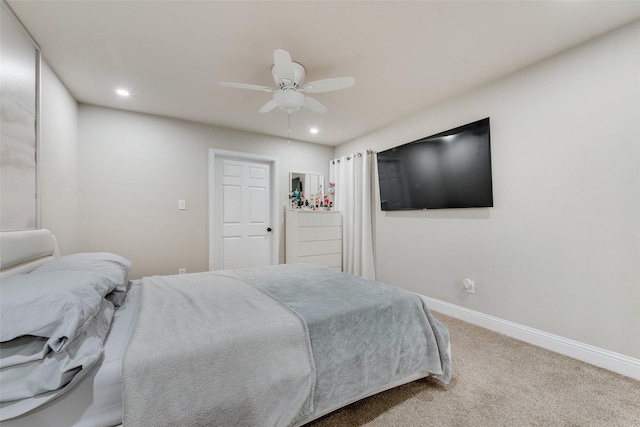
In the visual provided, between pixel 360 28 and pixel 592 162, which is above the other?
pixel 360 28

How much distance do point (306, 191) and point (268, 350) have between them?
3426 mm

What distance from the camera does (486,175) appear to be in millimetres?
2551

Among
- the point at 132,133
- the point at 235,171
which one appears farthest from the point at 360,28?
the point at 132,133

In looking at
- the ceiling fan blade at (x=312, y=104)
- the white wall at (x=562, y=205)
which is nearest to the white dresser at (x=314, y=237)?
the white wall at (x=562, y=205)

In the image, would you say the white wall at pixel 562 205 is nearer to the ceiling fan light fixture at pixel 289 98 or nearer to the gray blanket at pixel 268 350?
the gray blanket at pixel 268 350

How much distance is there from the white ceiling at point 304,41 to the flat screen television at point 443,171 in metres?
0.51

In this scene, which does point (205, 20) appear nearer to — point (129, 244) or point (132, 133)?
point (132, 133)

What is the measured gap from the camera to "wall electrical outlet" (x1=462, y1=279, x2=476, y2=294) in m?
Result: 2.71

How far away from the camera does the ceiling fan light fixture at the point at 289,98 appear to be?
6.93 ft

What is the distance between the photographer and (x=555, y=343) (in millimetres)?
2137

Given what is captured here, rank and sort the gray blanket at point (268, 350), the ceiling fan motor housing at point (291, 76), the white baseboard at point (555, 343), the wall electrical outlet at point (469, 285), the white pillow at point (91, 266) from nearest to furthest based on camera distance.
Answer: the gray blanket at point (268, 350), the white pillow at point (91, 266), the white baseboard at point (555, 343), the ceiling fan motor housing at point (291, 76), the wall electrical outlet at point (469, 285)

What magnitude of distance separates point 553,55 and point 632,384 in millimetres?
2428

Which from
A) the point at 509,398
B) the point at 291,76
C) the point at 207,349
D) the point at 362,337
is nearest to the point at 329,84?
the point at 291,76

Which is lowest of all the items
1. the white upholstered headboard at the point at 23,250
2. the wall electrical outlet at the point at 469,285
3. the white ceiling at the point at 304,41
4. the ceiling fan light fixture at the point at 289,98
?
the wall electrical outlet at the point at 469,285
